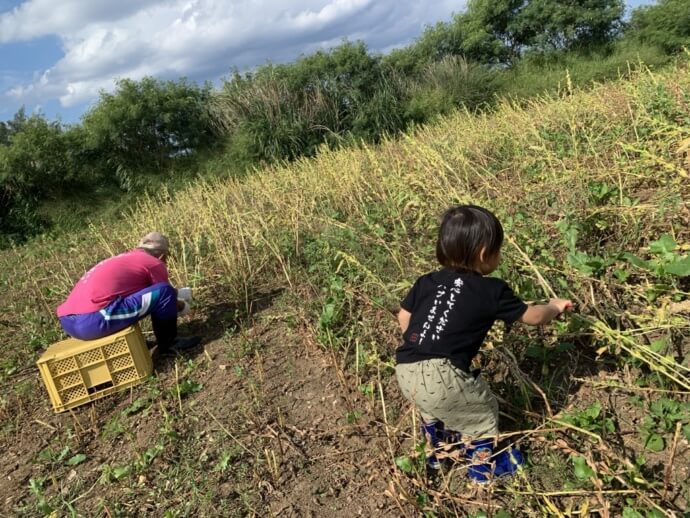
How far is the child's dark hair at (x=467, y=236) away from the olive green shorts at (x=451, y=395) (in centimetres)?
38

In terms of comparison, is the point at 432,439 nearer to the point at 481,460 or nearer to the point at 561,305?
the point at 481,460

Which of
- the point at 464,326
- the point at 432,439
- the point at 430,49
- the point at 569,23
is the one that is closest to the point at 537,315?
the point at 464,326

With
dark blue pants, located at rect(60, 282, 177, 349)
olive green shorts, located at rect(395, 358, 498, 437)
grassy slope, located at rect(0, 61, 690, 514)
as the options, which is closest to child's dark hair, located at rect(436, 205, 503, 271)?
olive green shorts, located at rect(395, 358, 498, 437)

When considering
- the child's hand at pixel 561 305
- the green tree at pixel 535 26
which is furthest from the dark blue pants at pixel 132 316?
the green tree at pixel 535 26

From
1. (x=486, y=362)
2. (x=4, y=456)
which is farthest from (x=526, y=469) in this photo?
(x=4, y=456)

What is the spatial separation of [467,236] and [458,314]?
0.28 meters

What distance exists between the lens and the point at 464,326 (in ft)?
5.86

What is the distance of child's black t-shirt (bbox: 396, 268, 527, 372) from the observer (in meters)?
1.76

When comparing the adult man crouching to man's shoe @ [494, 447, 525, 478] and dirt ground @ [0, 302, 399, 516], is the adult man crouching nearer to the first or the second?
dirt ground @ [0, 302, 399, 516]

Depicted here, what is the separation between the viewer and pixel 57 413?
2932 mm

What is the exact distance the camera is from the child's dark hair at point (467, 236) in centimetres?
177

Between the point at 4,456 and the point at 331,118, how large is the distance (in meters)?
9.66

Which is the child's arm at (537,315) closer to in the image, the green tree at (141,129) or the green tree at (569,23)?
the green tree at (141,129)

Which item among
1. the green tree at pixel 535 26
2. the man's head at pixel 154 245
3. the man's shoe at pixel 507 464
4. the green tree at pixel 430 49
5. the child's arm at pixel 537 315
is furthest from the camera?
the green tree at pixel 535 26
